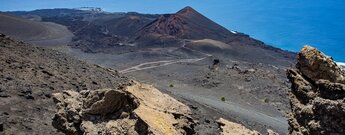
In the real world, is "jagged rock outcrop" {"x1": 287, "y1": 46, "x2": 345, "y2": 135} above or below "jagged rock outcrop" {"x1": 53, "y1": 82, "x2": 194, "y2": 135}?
above

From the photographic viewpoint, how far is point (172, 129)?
1130cm

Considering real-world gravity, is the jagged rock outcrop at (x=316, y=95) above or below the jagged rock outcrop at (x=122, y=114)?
above

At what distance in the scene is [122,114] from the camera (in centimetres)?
1212

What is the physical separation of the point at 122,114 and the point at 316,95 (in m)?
5.41

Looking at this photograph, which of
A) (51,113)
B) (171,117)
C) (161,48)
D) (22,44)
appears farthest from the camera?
(161,48)

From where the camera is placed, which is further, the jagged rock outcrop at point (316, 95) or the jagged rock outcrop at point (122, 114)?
the jagged rock outcrop at point (122, 114)

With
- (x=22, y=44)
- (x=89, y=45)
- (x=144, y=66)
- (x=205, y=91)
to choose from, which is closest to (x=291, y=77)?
(x=22, y=44)

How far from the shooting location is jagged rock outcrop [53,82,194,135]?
37.1ft

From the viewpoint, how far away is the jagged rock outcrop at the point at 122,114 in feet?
37.1

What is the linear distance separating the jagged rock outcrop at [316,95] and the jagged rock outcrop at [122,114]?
3209 mm

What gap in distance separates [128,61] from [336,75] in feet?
186

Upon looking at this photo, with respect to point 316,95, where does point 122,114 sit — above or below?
below

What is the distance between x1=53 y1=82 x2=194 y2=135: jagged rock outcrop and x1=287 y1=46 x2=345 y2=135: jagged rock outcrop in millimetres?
3209

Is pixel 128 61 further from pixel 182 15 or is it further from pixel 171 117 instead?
pixel 171 117
